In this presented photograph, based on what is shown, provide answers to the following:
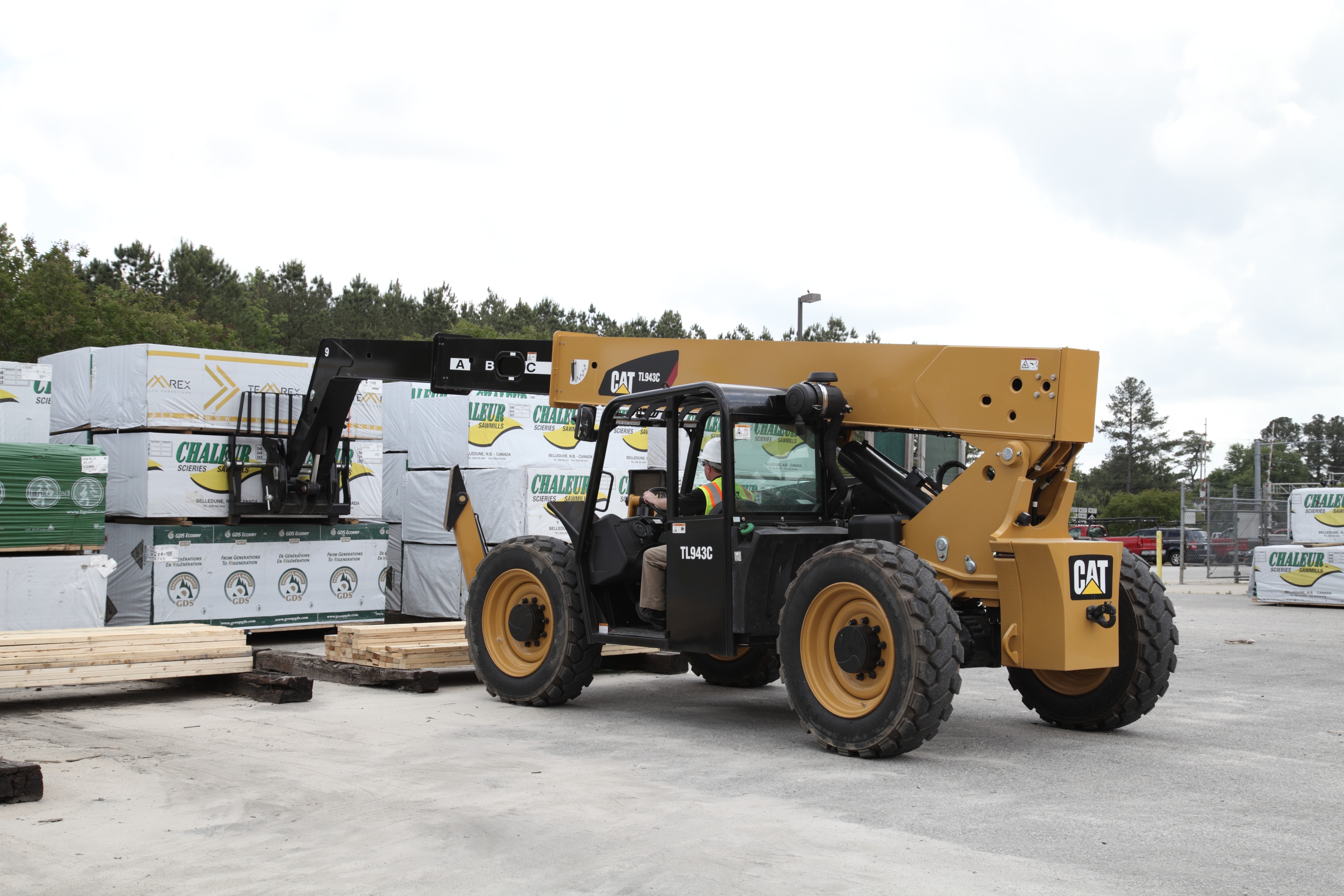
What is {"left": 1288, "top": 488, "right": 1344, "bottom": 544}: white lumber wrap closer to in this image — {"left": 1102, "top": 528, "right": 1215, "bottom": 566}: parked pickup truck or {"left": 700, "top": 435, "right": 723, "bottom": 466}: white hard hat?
{"left": 1102, "top": 528, "right": 1215, "bottom": 566}: parked pickup truck

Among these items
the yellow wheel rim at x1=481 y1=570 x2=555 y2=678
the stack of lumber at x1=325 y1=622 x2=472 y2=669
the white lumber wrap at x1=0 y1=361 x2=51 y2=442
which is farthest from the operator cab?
the white lumber wrap at x1=0 y1=361 x2=51 y2=442

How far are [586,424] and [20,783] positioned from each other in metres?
4.45

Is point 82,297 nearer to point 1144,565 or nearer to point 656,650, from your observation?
point 656,650

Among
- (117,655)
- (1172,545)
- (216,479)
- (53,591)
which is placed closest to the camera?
(117,655)

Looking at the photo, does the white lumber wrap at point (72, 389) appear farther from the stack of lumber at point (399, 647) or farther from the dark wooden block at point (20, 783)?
the dark wooden block at point (20, 783)

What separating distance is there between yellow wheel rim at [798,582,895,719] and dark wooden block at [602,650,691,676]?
3.54 meters

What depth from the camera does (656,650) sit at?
36.7 feet

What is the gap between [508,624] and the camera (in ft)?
30.3

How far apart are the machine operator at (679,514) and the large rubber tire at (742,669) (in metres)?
1.51

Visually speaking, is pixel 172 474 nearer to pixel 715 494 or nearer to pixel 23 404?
pixel 23 404

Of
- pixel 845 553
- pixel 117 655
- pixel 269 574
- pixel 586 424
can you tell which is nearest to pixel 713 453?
pixel 586 424

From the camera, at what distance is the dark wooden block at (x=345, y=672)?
9.35 m

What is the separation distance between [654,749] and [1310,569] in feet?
68.2

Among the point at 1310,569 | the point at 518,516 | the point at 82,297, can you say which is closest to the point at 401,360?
the point at 518,516
